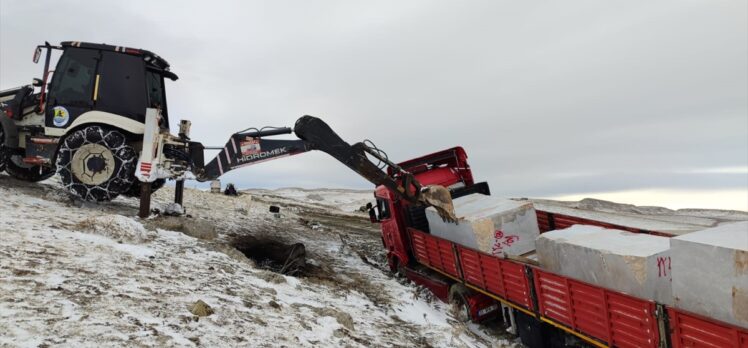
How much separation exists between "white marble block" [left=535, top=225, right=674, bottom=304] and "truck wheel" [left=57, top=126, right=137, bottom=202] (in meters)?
8.72

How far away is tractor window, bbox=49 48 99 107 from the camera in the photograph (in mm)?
9484

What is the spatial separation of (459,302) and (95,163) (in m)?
8.40

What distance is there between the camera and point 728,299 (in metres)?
4.11

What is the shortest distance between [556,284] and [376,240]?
442 inches

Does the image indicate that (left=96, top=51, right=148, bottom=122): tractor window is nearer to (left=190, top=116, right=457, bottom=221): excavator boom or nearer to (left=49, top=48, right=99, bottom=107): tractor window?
(left=49, top=48, right=99, bottom=107): tractor window

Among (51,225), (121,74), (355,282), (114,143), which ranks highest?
(121,74)

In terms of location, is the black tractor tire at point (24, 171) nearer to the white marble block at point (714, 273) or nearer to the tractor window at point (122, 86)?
the tractor window at point (122, 86)

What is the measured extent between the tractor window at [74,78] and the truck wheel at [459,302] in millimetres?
9230

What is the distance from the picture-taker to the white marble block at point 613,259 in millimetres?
5004

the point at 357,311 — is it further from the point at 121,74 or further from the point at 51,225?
the point at 121,74

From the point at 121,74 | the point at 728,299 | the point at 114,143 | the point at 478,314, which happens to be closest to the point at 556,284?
the point at 728,299

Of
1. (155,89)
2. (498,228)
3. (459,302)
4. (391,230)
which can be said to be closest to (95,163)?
(155,89)

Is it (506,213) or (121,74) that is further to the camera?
(121,74)

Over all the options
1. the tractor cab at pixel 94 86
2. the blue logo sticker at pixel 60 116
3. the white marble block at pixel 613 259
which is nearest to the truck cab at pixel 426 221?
the white marble block at pixel 613 259
